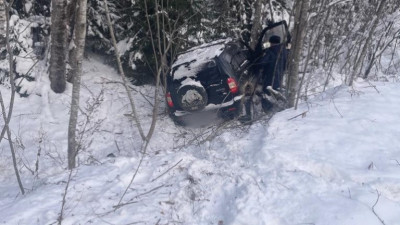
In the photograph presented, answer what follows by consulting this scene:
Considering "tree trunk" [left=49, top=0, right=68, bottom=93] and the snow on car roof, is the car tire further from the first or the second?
"tree trunk" [left=49, top=0, right=68, bottom=93]

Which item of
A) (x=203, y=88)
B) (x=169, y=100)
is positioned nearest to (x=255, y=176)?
(x=203, y=88)

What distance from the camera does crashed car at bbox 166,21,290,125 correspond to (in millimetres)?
7773

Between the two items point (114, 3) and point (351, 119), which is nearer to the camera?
point (351, 119)

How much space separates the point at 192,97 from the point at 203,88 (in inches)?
10.7

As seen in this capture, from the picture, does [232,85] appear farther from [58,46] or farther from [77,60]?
[58,46]

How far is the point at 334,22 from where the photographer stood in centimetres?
1173

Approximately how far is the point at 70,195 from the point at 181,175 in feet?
4.30

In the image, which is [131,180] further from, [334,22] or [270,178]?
[334,22]

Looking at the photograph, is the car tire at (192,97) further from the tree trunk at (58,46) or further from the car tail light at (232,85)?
the tree trunk at (58,46)

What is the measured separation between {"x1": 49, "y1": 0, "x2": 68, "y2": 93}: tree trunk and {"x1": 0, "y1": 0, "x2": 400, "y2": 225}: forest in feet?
0.07

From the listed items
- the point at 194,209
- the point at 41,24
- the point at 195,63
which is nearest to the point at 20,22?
the point at 41,24

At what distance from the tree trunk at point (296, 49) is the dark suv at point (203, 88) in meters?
1.04

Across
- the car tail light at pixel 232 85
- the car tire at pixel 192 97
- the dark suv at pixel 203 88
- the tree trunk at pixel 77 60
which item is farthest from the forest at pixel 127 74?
the car tail light at pixel 232 85

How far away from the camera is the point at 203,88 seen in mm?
7660
